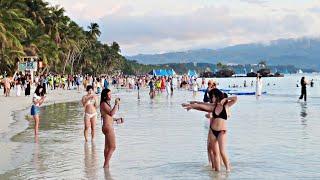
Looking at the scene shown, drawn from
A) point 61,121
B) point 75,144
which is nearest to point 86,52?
point 61,121

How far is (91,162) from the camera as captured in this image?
10.6 m

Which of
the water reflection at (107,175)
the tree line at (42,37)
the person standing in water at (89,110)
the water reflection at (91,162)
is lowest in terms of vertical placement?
the water reflection at (107,175)

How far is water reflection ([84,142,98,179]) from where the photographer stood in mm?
9384

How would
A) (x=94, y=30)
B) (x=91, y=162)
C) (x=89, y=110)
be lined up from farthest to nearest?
1. (x=94, y=30)
2. (x=89, y=110)
3. (x=91, y=162)

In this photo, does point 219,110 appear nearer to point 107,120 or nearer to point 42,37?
point 107,120

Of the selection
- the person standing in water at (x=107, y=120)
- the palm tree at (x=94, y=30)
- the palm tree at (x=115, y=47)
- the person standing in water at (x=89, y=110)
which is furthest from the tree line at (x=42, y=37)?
the person standing in water at (x=107, y=120)

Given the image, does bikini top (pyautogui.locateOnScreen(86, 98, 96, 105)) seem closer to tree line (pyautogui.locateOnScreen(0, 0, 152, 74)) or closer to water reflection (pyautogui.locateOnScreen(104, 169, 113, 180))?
water reflection (pyautogui.locateOnScreen(104, 169, 113, 180))

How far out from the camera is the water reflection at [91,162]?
938cm

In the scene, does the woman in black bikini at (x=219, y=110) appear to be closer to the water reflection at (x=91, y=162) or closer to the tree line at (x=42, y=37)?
the water reflection at (x=91, y=162)

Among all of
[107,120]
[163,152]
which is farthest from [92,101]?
[107,120]

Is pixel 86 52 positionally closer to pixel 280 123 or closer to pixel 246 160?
pixel 280 123

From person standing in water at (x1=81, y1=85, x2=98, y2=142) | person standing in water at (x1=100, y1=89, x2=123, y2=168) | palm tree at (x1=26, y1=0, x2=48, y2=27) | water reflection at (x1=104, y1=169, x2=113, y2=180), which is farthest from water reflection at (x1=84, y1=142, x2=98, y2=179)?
palm tree at (x1=26, y1=0, x2=48, y2=27)

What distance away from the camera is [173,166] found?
10.3 meters

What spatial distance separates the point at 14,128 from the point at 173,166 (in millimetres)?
7947
